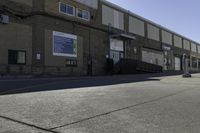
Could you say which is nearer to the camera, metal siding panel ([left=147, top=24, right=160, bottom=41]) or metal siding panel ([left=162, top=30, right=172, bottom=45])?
metal siding panel ([left=147, top=24, right=160, bottom=41])

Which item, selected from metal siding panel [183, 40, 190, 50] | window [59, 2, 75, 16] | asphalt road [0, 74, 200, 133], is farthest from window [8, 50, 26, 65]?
metal siding panel [183, 40, 190, 50]

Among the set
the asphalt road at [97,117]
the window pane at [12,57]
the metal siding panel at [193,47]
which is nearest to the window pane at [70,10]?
the window pane at [12,57]

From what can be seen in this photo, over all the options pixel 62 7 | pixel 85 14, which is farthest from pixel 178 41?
pixel 62 7

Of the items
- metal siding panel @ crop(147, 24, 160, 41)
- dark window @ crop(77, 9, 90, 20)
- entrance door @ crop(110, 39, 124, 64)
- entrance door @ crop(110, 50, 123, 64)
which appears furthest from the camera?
metal siding panel @ crop(147, 24, 160, 41)

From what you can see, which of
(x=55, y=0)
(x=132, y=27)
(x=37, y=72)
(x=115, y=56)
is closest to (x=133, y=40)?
(x=132, y=27)

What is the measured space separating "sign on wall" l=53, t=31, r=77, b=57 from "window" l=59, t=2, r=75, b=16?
2756 mm

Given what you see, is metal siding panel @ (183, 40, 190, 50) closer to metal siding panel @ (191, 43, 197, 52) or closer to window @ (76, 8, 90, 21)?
metal siding panel @ (191, 43, 197, 52)

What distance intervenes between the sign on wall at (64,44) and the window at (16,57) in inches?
167

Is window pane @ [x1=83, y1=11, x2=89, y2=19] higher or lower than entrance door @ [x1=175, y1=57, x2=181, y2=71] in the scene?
higher

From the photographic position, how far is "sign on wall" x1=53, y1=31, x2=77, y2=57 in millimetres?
34500

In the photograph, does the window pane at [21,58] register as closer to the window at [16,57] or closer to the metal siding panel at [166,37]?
the window at [16,57]

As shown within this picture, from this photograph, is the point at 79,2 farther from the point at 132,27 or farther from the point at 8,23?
the point at 132,27

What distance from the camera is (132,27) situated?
175ft

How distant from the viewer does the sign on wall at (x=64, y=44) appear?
34.5 m
